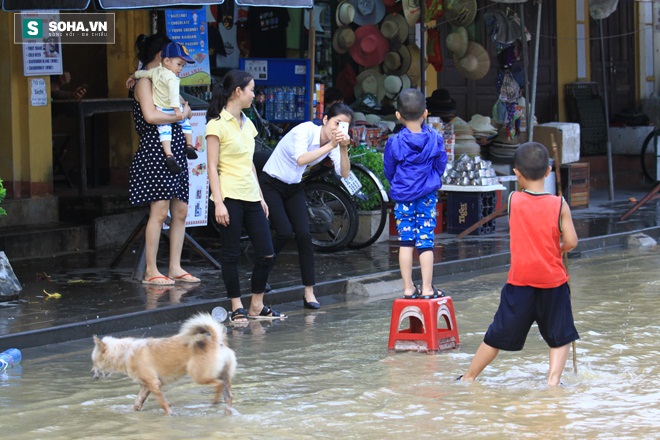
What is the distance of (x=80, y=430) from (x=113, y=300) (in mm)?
3250

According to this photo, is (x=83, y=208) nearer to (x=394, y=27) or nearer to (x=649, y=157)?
(x=394, y=27)

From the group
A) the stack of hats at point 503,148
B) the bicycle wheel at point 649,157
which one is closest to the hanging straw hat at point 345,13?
the stack of hats at point 503,148

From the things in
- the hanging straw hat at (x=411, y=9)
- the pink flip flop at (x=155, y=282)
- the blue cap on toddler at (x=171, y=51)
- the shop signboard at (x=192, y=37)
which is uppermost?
the hanging straw hat at (x=411, y=9)

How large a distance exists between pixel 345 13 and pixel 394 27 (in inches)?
32.9

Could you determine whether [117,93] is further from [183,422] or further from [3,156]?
[183,422]

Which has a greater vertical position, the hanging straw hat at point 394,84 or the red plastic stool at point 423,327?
the hanging straw hat at point 394,84

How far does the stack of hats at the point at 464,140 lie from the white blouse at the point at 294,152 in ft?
20.7

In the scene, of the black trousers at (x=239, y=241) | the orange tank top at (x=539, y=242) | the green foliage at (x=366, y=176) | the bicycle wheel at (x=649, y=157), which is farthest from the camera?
the bicycle wheel at (x=649, y=157)

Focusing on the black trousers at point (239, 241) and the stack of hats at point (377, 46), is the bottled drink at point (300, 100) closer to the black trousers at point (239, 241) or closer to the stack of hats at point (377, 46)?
the stack of hats at point (377, 46)

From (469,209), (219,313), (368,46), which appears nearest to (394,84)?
(368,46)

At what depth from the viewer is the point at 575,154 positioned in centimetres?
1622

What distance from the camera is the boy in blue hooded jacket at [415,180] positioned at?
7770 millimetres

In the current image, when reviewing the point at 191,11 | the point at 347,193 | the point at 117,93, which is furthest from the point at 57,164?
the point at 347,193

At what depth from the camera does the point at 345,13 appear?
14.9 meters
